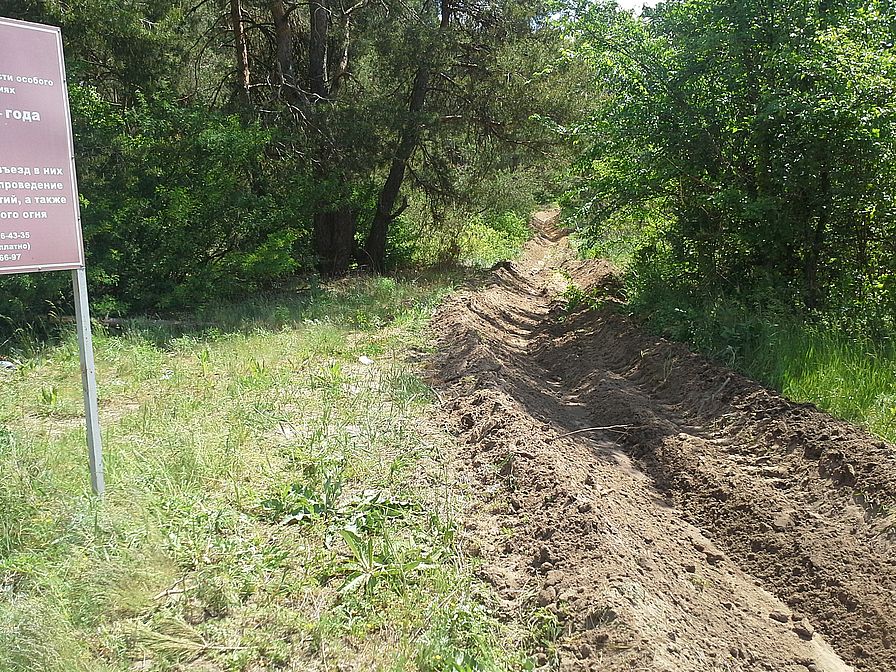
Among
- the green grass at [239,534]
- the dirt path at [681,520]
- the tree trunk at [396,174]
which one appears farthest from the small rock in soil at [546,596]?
the tree trunk at [396,174]

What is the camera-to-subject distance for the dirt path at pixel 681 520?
3.41m

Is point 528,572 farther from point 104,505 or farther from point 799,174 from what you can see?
point 799,174

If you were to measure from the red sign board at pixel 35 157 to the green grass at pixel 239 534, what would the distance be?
1.62m

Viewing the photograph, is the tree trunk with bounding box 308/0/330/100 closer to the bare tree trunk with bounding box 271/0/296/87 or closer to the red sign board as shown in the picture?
the bare tree trunk with bounding box 271/0/296/87

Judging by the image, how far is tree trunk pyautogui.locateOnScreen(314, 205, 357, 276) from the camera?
15.9 metres

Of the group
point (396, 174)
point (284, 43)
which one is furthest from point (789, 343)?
point (284, 43)

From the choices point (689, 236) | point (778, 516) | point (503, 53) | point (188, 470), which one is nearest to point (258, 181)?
point (503, 53)

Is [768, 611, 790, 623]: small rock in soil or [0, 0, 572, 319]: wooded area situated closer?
[768, 611, 790, 623]: small rock in soil

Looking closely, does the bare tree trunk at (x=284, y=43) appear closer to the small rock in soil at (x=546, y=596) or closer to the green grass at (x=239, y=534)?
the green grass at (x=239, y=534)

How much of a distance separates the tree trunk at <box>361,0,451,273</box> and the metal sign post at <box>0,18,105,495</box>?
10064mm

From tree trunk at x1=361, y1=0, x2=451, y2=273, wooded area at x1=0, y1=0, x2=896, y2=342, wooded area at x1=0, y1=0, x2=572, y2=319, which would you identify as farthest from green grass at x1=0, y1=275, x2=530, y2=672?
tree trunk at x1=361, y1=0, x2=451, y2=273

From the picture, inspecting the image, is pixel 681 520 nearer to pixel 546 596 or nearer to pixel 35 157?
pixel 546 596

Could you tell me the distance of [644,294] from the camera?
10117 millimetres

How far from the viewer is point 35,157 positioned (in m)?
3.98
